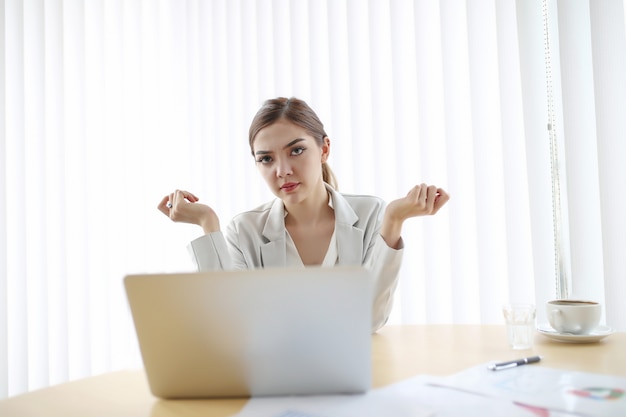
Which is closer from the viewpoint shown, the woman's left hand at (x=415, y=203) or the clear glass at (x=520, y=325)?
the clear glass at (x=520, y=325)

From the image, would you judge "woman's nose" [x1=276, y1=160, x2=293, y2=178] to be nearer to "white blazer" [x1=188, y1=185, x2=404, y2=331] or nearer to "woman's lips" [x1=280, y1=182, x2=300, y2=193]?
"woman's lips" [x1=280, y1=182, x2=300, y2=193]

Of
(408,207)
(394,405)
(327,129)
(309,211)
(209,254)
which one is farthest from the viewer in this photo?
(327,129)

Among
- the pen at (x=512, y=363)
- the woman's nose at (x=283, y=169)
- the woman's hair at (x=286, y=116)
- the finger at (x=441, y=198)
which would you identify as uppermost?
the woman's hair at (x=286, y=116)

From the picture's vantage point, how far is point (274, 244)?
1775 mm

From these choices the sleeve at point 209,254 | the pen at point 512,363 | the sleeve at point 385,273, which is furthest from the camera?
the sleeve at point 209,254

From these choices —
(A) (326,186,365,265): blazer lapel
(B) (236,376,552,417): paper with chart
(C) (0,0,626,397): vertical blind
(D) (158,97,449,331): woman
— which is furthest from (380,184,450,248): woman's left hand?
(C) (0,0,626,397): vertical blind

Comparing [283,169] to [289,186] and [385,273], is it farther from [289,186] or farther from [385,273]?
→ [385,273]

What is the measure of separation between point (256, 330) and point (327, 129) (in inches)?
67.7

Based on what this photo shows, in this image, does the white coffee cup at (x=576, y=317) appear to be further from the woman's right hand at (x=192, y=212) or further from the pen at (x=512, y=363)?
the woman's right hand at (x=192, y=212)

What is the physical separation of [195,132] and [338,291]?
6.71 ft

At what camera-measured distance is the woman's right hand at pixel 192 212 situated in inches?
62.9

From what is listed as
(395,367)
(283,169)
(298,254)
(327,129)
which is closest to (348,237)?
(298,254)

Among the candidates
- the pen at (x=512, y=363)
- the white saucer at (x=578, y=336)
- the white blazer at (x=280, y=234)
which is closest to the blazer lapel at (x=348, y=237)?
the white blazer at (x=280, y=234)

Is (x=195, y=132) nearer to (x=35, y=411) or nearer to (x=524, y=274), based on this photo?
(x=524, y=274)
